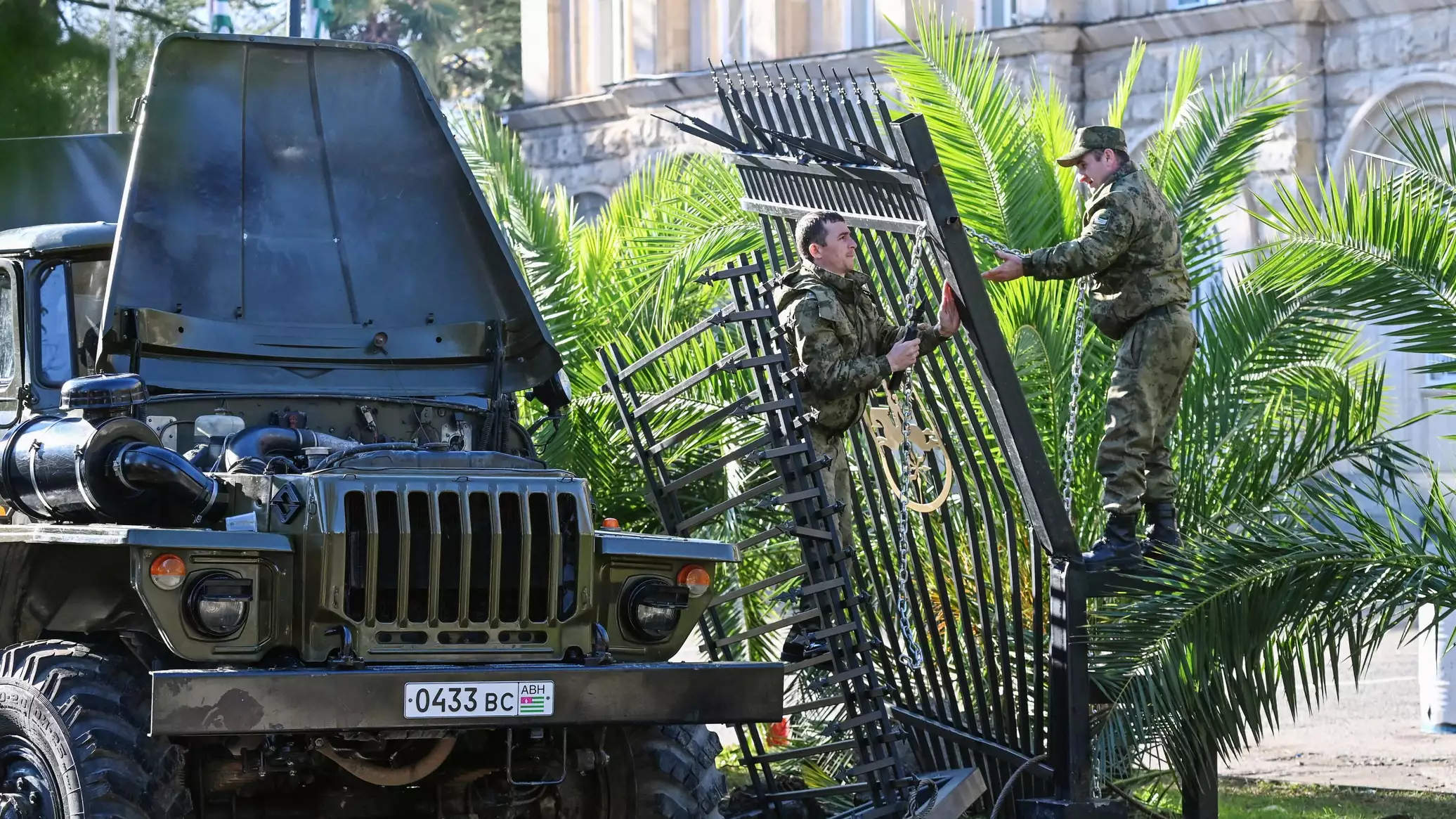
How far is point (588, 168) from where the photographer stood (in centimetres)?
2762

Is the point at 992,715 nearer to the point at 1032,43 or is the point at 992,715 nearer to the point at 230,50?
the point at 230,50

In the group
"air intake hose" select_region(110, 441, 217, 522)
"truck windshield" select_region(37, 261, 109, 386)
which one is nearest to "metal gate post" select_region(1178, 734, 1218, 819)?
"air intake hose" select_region(110, 441, 217, 522)

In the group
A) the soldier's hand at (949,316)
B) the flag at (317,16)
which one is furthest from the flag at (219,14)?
the soldier's hand at (949,316)

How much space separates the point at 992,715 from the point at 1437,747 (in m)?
4.39

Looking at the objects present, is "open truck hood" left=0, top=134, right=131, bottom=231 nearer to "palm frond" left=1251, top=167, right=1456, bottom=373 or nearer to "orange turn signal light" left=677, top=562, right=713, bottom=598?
"orange turn signal light" left=677, top=562, right=713, bottom=598

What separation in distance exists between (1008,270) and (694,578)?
163cm

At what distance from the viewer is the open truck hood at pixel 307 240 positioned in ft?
26.2

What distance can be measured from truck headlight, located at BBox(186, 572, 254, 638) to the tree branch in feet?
32.6

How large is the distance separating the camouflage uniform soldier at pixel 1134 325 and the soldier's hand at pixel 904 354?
59cm

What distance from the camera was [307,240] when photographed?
8398 millimetres

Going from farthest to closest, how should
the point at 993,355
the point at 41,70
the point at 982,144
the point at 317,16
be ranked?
the point at 317,16 → the point at 41,70 → the point at 982,144 → the point at 993,355

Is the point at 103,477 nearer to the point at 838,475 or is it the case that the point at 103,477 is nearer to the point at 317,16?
the point at 838,475

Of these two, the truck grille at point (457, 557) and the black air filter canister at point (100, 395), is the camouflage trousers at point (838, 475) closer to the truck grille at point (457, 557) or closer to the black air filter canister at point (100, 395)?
the truck grille at point (457, 557)

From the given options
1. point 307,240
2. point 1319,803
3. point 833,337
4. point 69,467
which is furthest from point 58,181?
point 1319,803
